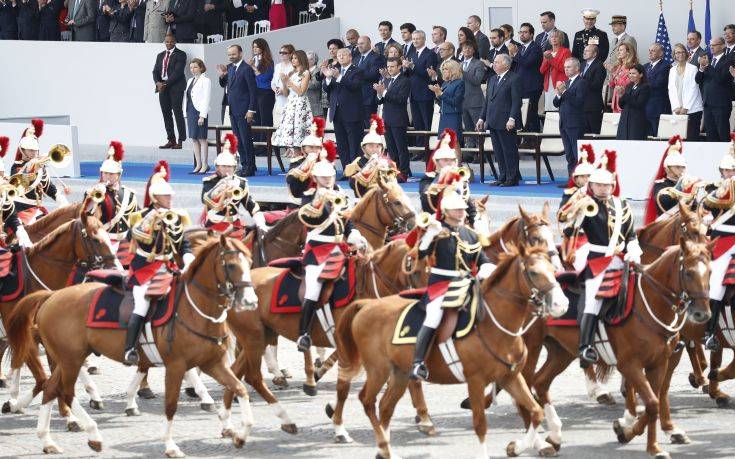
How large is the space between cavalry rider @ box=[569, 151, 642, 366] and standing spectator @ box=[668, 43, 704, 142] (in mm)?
9637

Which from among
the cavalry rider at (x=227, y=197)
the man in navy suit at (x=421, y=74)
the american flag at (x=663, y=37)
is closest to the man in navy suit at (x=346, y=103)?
the man in navy suit at (x=421, y=74)

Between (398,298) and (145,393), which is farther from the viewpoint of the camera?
(145,393)

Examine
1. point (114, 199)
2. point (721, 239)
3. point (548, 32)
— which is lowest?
point (721, 239)

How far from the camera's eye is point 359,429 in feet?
49.4

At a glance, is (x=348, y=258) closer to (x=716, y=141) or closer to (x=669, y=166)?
(x=669, y=166)

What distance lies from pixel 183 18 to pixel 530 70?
9.09m

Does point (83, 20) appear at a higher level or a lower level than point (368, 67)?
higher

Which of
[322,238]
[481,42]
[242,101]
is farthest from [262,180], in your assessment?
[322,238]

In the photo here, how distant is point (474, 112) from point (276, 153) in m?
5.30

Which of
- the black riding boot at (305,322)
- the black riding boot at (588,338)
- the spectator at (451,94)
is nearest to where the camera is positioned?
the black riding boot at (588,338)

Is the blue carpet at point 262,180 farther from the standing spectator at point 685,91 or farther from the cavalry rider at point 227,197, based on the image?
the cavalry rider at point 227,197

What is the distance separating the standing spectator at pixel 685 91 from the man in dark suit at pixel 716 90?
13 centimetres

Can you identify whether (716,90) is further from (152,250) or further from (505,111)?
(152,250)

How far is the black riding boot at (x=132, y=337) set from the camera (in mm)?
14430
